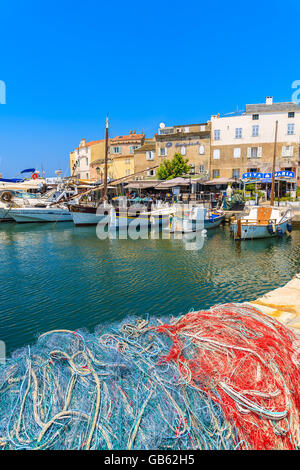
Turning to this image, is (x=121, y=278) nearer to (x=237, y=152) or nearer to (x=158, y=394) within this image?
(x=158, y=394)

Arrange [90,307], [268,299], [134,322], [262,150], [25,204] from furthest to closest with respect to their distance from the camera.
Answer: [262,150]
[25,204]
[90,307]
[268,299]
[134,322]

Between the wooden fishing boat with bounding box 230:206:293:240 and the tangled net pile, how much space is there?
18187mm

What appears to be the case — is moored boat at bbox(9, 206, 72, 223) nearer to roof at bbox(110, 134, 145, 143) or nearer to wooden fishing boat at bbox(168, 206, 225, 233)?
wooden fishing boat at bbox(168, 206, 225, 233)

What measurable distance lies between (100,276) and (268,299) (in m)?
8.43

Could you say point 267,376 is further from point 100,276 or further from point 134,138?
point 134,138

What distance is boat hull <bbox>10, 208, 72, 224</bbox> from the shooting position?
3503 cm

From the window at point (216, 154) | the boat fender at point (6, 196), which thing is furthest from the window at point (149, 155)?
the boat fender at point (6, 196)

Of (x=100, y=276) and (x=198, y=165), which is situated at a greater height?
(x=198, y=165)

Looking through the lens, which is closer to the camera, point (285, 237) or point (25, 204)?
point (285, 237)

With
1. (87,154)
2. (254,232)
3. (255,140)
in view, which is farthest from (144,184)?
(87,154)

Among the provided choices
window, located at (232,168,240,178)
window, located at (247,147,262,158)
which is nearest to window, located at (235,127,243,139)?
window, located at (247,147,262,158)

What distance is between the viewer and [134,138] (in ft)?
179

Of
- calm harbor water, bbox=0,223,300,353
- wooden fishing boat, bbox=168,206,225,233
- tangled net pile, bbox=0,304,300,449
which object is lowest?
calm harbor water, bbox=0,223,300,353
